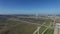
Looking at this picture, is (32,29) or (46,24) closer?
(32,29)

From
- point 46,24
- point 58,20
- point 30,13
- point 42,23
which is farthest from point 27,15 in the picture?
point 58,20

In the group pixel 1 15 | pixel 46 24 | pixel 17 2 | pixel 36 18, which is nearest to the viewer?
pixel 1 15

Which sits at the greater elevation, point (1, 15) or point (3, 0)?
point (3, 0)

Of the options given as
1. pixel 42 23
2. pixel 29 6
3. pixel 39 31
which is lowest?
pixel 39 31

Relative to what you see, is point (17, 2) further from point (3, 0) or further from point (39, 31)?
point (39, 31)

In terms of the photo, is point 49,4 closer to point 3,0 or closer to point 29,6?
point 29,6

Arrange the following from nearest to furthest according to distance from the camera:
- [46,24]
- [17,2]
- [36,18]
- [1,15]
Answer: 1. [1,15]
2. [17,2]
3. [36,18]
4. [46,24]
